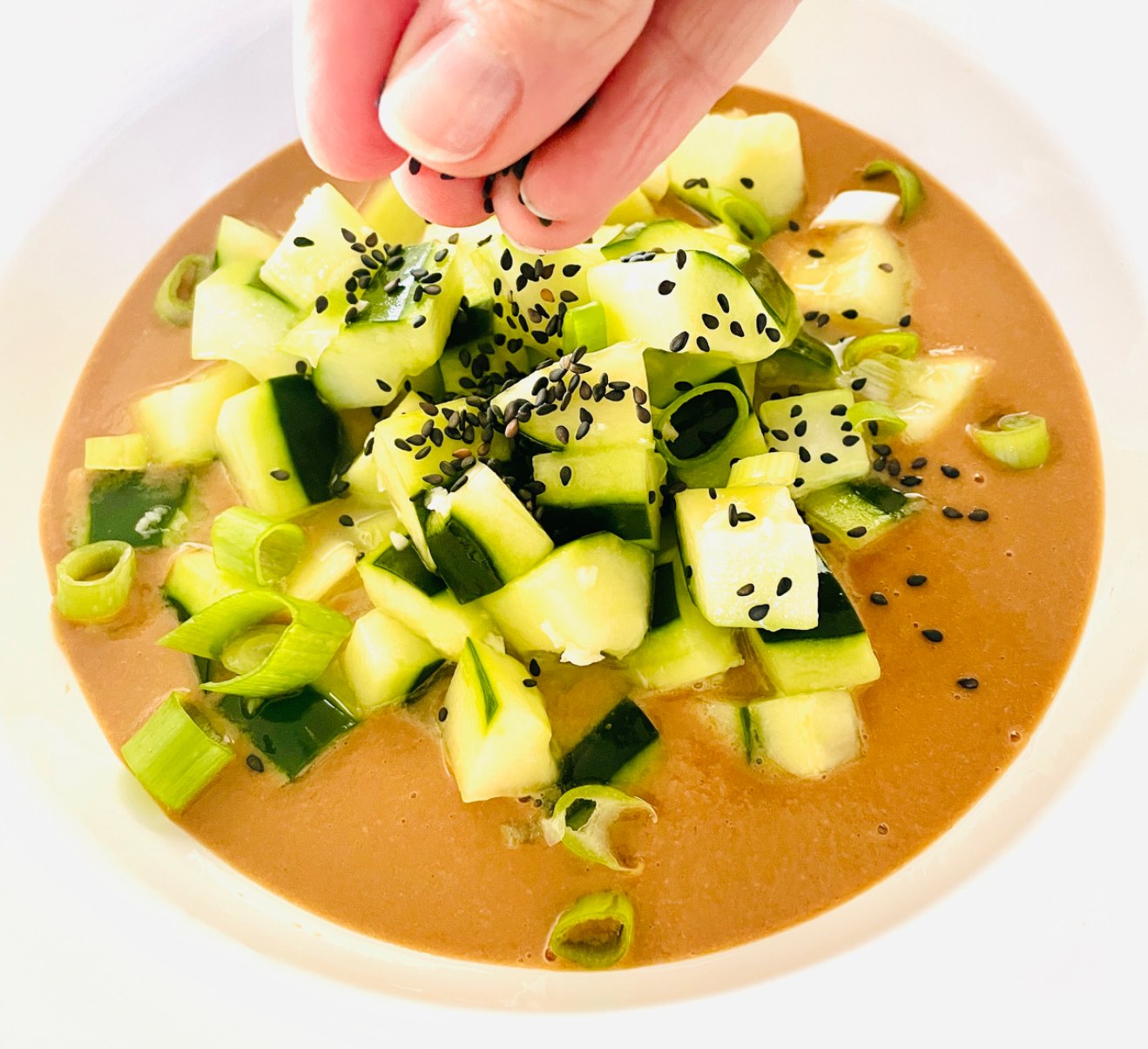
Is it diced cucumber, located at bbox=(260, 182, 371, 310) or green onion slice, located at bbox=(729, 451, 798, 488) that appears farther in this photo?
diced cucumber, located at bbox=(260, 182, 371, 310)

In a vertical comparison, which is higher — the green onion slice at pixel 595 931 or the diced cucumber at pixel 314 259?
the diced cucumber at pixel 314 259

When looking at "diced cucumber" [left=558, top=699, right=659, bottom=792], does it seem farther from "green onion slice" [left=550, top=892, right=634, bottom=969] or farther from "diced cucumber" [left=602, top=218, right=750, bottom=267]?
"diced cucumber" [left=602, top=218, right=750, bottom=267]

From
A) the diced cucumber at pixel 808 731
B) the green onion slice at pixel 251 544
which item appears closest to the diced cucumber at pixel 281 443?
the green onion slice at pixel 251 544

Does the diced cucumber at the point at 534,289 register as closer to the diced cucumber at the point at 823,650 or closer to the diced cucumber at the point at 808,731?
the diced cucumber at the point at 823,650

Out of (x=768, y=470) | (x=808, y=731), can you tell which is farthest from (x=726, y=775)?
(x=768, y=470)

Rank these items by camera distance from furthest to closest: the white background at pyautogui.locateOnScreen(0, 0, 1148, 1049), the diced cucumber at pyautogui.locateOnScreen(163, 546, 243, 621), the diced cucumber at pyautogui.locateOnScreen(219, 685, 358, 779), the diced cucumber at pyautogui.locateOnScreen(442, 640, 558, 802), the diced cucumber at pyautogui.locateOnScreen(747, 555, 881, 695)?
the diced cucumber at pyautogui.locateOnScreen(163, 546, 243, 621) → the diced cucumber at pyautogui.locateOnScreen(219, 685, 358, 779) → the diced cucumber at pyautogui.locateOnScreen(747, 555, 881, 695) → the diced cucumber at pyautogui.locateOnScreen(442, 640, 558, 802) → the white background at pyautogui.locateOnScreen(0, 0, 1148, 1049)

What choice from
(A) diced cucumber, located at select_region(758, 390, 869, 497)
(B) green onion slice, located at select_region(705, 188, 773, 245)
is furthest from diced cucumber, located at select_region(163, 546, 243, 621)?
(B) green onion slice, located at select_region(705, 188, 773, 245)
